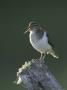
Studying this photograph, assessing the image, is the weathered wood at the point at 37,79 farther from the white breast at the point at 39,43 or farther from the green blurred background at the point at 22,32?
the green blurred background at the point at 22,32

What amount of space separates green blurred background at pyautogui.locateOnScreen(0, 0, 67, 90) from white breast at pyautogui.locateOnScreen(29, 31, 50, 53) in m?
3.79

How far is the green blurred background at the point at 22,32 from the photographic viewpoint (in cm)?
1045

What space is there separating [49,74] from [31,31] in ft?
6.01

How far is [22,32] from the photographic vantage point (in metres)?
12.4

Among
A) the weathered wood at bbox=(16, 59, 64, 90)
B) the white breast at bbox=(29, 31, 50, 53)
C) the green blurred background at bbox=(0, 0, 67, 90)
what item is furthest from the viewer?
the green blurred background at bbox=(0, 0, 67, 90)

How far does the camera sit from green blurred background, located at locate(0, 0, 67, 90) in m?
10.5

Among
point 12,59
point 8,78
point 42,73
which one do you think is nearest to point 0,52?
point 12,59

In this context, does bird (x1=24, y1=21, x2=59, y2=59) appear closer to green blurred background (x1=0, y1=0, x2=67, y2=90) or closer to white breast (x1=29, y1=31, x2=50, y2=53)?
white breast (x1=29, y1=31, x2=50, y2=53)

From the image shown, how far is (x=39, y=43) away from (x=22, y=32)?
6.57 m

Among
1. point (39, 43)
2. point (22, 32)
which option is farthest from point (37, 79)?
point (22, 32)

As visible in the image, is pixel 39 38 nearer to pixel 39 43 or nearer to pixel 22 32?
pixel 39 43

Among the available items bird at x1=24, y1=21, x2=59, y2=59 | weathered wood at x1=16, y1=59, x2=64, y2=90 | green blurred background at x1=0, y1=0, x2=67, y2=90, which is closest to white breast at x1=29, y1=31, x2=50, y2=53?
bird at x1=24, y1=21, x2=59, y2=59

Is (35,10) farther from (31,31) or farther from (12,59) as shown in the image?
(31,31)

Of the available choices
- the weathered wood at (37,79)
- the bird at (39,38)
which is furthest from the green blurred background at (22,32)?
the weathered wood at (37,79)
